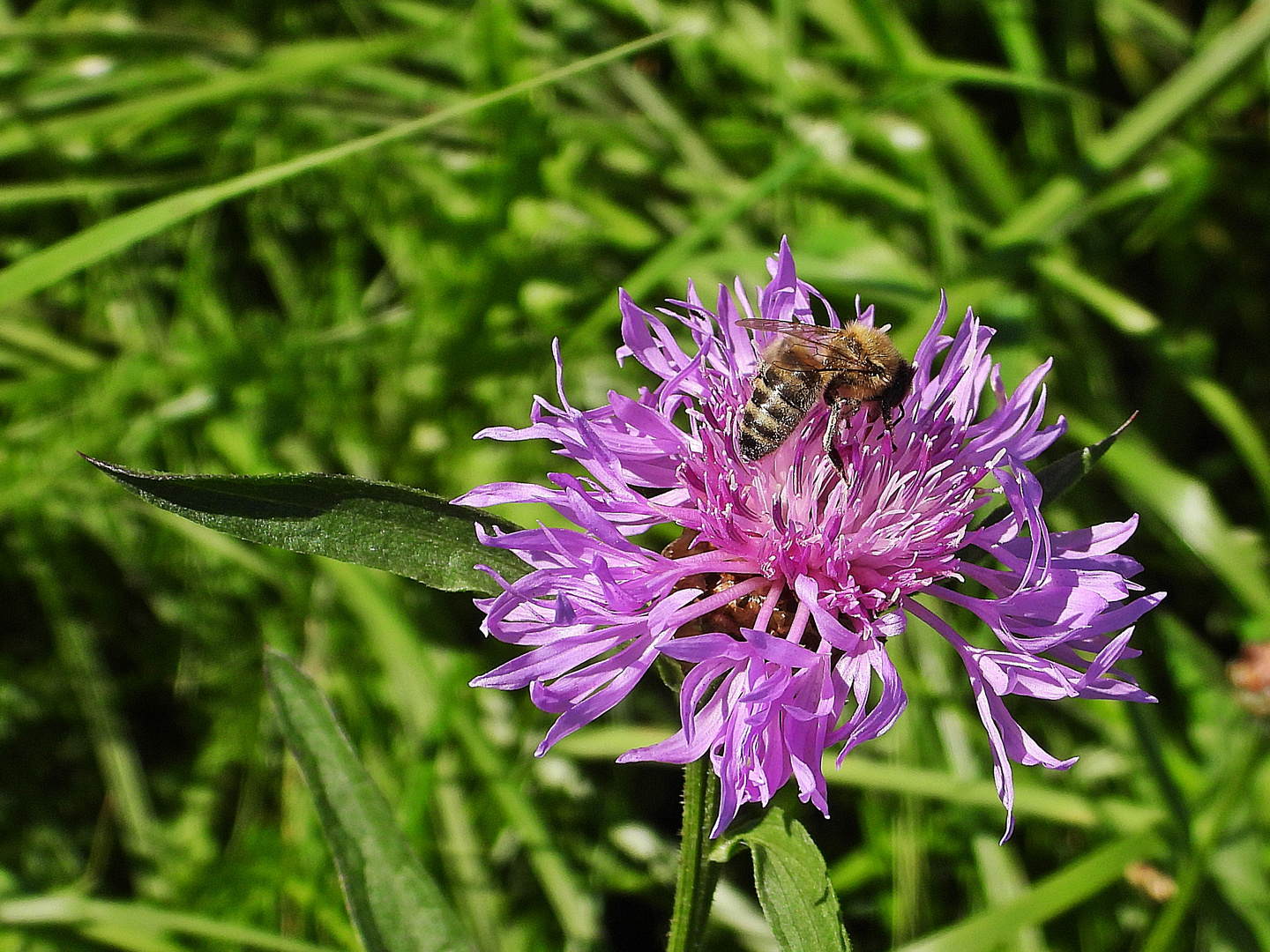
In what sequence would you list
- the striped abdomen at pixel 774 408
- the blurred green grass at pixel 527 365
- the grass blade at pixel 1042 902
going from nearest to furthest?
1. the striped abdomen at pixel 774 408
2. the grass blade at pixel 1042 902
3. the blurred green grass at pixel 527 365

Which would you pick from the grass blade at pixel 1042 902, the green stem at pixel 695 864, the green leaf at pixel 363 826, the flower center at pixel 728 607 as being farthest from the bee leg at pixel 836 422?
the grass blade at pixel 1042 902

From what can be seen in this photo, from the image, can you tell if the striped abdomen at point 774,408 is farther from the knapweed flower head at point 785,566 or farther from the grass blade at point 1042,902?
the grass blade at point 1042,902

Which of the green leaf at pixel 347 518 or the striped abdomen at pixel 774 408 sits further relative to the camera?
the striped abdomen at pixel 774 408

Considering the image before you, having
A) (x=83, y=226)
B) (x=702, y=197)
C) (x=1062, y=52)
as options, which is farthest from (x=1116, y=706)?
(x=83, y=226)

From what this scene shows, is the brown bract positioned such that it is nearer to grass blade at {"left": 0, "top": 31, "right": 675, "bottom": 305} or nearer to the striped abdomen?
the striped abdomen

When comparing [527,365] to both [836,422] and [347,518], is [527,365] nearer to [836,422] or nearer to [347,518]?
[836,422]
